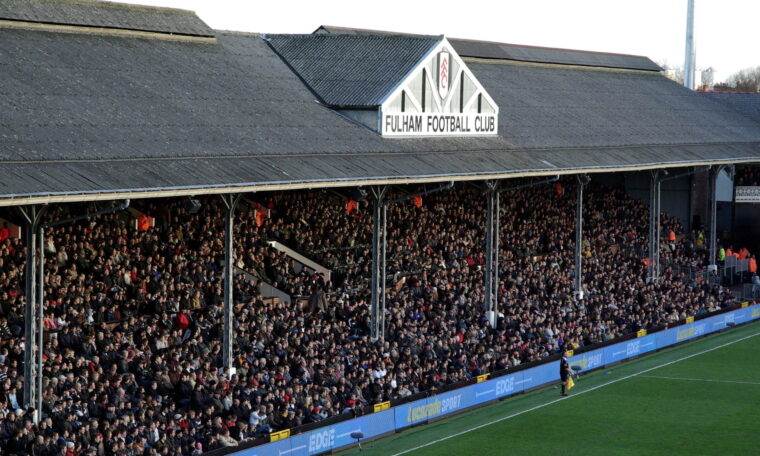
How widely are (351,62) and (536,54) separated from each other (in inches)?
695

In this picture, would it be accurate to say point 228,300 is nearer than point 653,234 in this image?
Yes

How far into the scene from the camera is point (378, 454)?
30031 mm

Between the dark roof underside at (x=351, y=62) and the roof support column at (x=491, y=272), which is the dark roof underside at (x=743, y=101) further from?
the dark roof underside at (x=351, y=62)

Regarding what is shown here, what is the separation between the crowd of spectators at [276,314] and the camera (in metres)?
26.7

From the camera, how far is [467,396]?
35.3 m

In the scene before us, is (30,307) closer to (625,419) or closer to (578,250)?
(625,419)

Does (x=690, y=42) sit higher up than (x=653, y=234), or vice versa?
(x=690, y=42)

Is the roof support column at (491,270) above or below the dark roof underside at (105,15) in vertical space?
below

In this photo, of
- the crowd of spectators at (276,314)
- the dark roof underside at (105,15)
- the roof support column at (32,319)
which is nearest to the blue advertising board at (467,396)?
the crowd of spectators at (276,314)

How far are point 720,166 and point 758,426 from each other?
24.0 metres

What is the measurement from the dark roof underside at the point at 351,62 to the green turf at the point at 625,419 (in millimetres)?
11389

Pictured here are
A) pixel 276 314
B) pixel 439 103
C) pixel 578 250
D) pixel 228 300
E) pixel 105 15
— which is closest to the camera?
pixel 228 300

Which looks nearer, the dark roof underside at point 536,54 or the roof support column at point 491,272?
the roof support column at point 491,272

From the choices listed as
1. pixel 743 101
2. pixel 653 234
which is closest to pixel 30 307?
pixel 653 234
